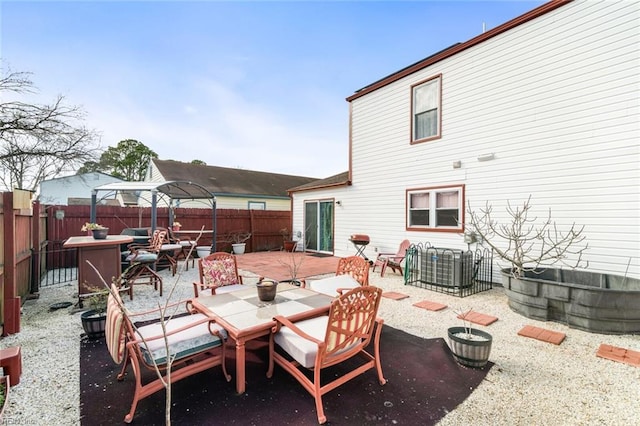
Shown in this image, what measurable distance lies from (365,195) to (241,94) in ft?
21.8

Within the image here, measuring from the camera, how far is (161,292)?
542 cm

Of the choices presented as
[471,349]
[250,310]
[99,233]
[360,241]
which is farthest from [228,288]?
[360,241]

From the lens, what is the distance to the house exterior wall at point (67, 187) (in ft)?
64.3

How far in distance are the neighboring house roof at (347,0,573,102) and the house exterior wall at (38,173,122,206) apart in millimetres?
20582

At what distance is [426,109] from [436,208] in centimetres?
270

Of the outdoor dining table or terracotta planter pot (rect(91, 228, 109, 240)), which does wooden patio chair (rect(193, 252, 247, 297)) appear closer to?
the outdoor dining table

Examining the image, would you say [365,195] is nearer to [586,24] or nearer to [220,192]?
[586,24]

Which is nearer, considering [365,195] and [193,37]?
[193,37]

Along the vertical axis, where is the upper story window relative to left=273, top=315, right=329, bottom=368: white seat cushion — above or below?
above

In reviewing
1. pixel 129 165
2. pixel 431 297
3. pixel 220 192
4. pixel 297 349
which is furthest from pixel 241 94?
pixel 129 165

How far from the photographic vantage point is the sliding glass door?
34.5 feet

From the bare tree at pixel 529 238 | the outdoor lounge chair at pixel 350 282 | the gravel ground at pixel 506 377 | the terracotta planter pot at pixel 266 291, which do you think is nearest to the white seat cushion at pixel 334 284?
the outdoor lounge chair at pixel 350 282

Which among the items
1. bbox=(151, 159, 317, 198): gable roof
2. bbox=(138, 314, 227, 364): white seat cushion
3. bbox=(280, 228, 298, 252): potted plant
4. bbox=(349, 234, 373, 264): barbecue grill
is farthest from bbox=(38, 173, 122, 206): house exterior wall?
bbox=(138, 314, 227, 364): white seat cushion

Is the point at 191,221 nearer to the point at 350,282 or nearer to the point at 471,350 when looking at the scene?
the point at 350,282
